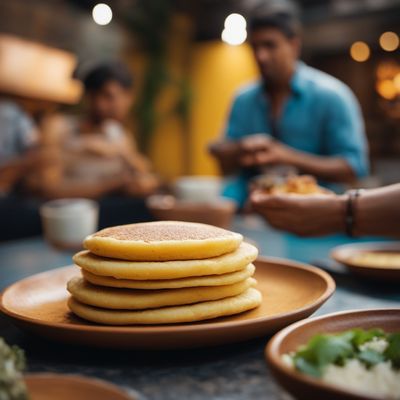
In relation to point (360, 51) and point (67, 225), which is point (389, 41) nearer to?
point (360, 51)

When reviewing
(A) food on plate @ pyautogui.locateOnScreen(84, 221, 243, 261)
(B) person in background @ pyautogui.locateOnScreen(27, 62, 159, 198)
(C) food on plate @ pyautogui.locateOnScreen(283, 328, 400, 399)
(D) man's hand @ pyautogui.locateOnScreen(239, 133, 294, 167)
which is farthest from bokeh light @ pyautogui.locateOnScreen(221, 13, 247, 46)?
(C) food on plate @ pyautogui.locateOnScreen(283, 328, 400, 399)

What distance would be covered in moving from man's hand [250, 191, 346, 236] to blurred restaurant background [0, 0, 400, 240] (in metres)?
2.21

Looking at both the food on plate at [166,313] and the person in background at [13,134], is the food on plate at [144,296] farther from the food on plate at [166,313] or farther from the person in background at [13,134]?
the person in background at [13,134]

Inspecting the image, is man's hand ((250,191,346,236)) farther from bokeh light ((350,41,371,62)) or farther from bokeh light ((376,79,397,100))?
bokeh light ((350,41,371,62))

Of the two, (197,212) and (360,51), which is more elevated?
(360,51)

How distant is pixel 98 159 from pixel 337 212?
2.48m

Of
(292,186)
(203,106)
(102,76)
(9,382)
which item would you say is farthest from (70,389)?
(203,106)

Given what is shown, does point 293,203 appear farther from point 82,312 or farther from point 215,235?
point 82,312

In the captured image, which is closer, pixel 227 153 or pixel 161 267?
pixel 161 267

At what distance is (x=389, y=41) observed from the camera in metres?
7.20

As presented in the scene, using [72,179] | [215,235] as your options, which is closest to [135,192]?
[72,179]

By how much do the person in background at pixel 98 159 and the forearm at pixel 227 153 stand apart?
28.7 inches

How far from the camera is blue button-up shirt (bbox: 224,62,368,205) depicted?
3.39m

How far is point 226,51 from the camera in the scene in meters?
9.30
